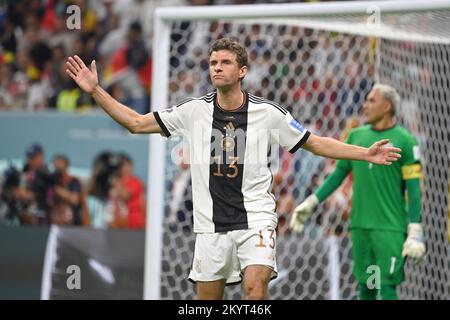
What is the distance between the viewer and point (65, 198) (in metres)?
12.0

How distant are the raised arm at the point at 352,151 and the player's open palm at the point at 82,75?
1.39m

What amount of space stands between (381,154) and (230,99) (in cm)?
100

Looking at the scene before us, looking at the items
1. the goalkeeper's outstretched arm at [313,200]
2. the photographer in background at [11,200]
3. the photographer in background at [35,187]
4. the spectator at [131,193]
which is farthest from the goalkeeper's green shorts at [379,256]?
the photographer in background at [11,200]

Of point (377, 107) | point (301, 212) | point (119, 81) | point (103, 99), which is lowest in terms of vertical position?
point (301, 212)

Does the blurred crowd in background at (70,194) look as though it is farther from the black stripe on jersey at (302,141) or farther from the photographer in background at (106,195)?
the black stripe on jersey at (302,141)

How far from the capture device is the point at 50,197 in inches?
476

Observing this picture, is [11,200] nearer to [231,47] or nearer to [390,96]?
[390,96]

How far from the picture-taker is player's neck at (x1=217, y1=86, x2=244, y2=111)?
20.5ft

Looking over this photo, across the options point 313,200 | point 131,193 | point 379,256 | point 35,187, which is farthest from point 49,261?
point 379,256

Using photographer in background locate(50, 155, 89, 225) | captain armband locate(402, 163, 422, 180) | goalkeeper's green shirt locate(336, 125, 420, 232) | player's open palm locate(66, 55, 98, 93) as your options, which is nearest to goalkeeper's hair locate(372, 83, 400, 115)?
goalkeeper's green shirt locate(336, 125, 420, 232)

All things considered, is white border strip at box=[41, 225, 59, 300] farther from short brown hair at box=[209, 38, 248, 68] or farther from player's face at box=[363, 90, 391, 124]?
short brown hair at box=[209, 38, 248, 68]

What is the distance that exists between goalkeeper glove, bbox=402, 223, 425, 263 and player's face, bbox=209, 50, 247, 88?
2363 millimetres

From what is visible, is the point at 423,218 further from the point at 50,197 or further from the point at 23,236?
the point at 50,197
